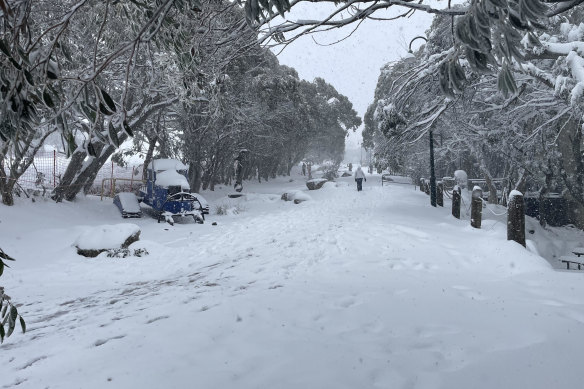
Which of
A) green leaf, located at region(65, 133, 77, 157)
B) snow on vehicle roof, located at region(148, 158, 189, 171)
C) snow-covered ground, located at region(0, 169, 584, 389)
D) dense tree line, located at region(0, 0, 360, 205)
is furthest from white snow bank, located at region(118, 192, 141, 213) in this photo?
green leaf, located at region(65, 133, 77, 157)

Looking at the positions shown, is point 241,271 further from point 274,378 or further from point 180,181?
point 180,181

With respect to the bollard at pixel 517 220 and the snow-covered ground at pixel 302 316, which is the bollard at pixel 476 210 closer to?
the snow-covered ground at pixel 302 316

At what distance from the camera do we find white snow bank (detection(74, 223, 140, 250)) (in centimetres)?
817

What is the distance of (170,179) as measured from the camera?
12945 mm

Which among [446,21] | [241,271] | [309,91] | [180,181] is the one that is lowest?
[241,271]

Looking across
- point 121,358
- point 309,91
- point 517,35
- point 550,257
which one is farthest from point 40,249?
point 309,91

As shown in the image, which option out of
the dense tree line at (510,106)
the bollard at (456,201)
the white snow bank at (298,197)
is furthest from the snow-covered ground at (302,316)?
the white snow bank at (298,197)

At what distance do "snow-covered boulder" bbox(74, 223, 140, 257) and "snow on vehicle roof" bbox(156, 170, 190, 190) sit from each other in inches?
159

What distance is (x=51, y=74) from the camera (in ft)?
7.47

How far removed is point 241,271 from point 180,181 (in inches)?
305

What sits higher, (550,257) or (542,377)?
(542,377)

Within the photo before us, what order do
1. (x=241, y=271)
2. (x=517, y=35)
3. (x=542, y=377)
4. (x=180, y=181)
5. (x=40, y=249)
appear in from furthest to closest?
(x=180, y=181) → (x=40, y=249) → (x=241, y=271) → (x=542, y=377) → (x=517, y=35)

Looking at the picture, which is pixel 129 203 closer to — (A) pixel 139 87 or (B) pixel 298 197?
(A) pixel 139 87

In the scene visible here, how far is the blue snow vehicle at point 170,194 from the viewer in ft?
40.9
